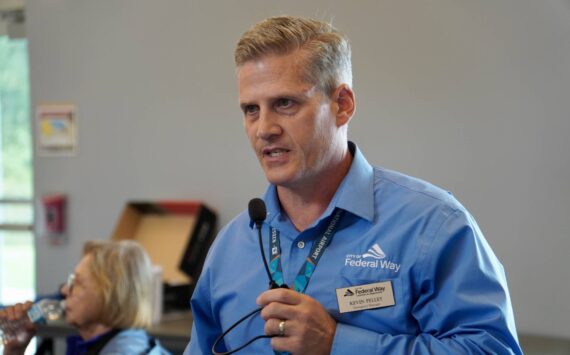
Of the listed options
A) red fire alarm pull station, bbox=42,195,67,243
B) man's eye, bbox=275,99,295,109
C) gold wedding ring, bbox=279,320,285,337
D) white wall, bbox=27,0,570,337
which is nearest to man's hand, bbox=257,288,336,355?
gold wedding ring, bbox=279,320,285,337

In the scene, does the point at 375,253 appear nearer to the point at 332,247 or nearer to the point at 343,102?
the point at 332,247

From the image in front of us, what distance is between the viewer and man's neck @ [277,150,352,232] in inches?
57.7

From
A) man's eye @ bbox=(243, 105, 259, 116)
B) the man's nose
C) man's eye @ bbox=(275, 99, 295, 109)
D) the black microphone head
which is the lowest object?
the black microphone head

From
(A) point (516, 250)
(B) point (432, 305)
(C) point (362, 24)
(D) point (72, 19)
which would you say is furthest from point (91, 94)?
(B) point (432, 305)

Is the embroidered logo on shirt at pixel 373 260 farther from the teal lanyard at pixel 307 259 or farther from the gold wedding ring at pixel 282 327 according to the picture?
the gold wedding ring at pixel 282 327

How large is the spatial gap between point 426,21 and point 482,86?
1.36ft

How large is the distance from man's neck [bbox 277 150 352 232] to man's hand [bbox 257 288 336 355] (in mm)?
258

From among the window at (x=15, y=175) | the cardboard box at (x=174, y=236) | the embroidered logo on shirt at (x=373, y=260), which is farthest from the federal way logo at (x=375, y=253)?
the window at (x=15, y=175)

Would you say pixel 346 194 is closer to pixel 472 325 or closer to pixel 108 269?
Answer: pixel 472 325

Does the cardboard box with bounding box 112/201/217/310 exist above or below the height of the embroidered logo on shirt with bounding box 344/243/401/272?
below

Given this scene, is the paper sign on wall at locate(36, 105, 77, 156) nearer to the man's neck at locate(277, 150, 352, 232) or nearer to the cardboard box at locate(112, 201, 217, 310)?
the cardboard box at locate(112, 201, 217, 310)

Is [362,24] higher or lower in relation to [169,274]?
higher

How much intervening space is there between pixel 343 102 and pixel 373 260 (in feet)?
1.16

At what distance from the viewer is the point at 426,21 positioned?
10.5 feet
